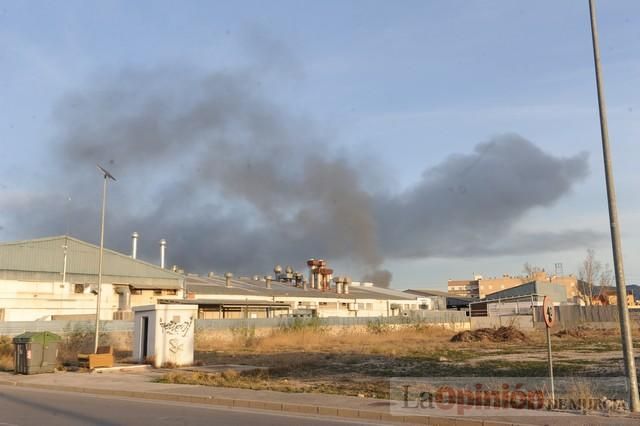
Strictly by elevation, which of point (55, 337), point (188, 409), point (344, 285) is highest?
point (344, 285)

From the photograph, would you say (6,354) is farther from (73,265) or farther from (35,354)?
(73,265)

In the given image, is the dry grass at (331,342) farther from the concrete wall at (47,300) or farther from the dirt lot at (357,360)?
the concrete wall at (47,300)

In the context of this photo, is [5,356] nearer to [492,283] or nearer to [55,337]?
[55,337]

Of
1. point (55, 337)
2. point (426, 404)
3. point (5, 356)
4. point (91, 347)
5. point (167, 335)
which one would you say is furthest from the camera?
point (91, 347)

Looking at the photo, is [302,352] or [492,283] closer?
[302,352]

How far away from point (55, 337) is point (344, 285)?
54158mm

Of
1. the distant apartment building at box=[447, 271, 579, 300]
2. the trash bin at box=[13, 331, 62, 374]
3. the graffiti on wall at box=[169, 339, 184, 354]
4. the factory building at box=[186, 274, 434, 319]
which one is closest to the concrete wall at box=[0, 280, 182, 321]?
the factory building at box=[186, 274, 434, 319]

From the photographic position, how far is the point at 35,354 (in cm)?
2208

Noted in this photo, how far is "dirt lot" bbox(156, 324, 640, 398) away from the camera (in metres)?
19.0

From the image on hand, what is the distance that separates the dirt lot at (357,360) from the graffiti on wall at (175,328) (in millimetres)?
2282

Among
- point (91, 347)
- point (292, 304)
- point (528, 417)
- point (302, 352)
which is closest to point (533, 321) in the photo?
point (292, 304)

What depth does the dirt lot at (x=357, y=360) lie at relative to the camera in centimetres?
1903

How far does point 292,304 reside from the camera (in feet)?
201

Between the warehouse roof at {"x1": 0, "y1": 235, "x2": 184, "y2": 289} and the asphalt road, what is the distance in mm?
29854
